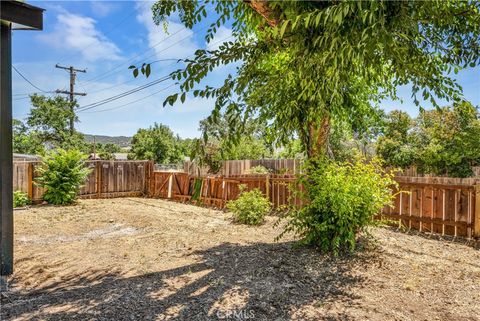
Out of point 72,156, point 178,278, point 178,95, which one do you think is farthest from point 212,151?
point 178,95

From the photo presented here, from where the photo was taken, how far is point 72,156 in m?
10.3

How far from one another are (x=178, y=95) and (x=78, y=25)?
2.92 metres

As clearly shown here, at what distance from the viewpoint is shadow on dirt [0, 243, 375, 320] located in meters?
2.83

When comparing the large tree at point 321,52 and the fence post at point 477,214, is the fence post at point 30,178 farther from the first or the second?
the fence post at point 477,214

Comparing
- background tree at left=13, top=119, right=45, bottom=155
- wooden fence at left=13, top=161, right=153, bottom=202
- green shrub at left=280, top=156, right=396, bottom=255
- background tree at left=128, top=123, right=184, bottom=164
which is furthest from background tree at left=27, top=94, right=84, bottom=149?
green shrub at left=280, top=156, right=396, bottom=255

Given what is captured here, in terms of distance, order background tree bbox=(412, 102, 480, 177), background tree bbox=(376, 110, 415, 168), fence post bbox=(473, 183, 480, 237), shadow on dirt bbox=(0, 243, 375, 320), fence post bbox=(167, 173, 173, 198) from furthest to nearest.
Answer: background tree bbox=(376, 110, 415, 168) < fence post bbox=(167, 173, 173, 198) < background tree bbox=(412, 102, 480, 177) < fence post bbox=(473, 183, 480, 237) < shadow on dirt bbox=(0, 243, 375, 320)

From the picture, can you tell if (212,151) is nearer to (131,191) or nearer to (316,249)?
(131,191)

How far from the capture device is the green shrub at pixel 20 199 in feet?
31.4

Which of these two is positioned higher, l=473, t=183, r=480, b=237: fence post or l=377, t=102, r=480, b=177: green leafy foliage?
l=377, t=102, r=480, b=177: green leafy foliage

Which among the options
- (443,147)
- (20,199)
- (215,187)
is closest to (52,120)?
(20,199)

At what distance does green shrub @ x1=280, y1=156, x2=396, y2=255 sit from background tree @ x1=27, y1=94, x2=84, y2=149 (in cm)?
2036

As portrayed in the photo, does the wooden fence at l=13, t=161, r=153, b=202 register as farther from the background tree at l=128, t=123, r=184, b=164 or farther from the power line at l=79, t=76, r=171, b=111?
the background tree at l=128, t=123, r=184, b=164

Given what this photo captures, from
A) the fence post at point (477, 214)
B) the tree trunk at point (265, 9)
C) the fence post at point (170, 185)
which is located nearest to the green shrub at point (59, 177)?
the fence post at point (170, 185)

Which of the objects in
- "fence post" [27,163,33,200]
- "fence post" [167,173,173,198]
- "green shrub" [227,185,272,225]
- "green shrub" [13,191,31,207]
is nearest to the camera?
"green shrub" [227,185,272,225]
